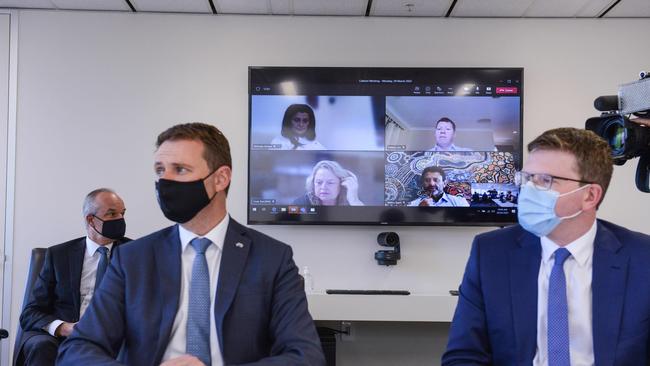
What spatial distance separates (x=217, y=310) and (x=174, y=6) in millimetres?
2910

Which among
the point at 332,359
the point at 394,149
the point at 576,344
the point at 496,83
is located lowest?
the point at 332,359

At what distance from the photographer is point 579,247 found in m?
2.02

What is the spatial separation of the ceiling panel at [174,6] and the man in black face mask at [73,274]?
4.82 feet

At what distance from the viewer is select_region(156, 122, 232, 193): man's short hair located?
2135mm

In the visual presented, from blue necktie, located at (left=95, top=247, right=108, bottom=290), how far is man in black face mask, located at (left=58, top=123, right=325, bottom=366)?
1.21m

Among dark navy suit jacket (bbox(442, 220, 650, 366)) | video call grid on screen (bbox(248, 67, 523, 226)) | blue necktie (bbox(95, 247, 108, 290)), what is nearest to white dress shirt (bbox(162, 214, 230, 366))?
dark navy suit jacket (bbox(442, 220, 650, 366))

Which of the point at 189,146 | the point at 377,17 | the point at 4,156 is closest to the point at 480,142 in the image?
the point at 377,17

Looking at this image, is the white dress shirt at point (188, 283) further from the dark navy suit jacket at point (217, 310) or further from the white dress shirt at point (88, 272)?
the white dress shirt at point (88, 272)

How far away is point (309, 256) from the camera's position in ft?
14.6

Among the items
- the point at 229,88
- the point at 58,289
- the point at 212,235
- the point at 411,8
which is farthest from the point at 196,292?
the point at 411,8

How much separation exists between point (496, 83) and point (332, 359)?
2.07 m

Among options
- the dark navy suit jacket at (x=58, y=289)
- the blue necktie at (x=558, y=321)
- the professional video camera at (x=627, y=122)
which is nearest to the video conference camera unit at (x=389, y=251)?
the dark navy suit jacket at (x=58, y=289)

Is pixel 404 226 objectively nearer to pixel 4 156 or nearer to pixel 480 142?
pixel 480 142

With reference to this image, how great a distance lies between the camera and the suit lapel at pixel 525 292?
6.37ft
